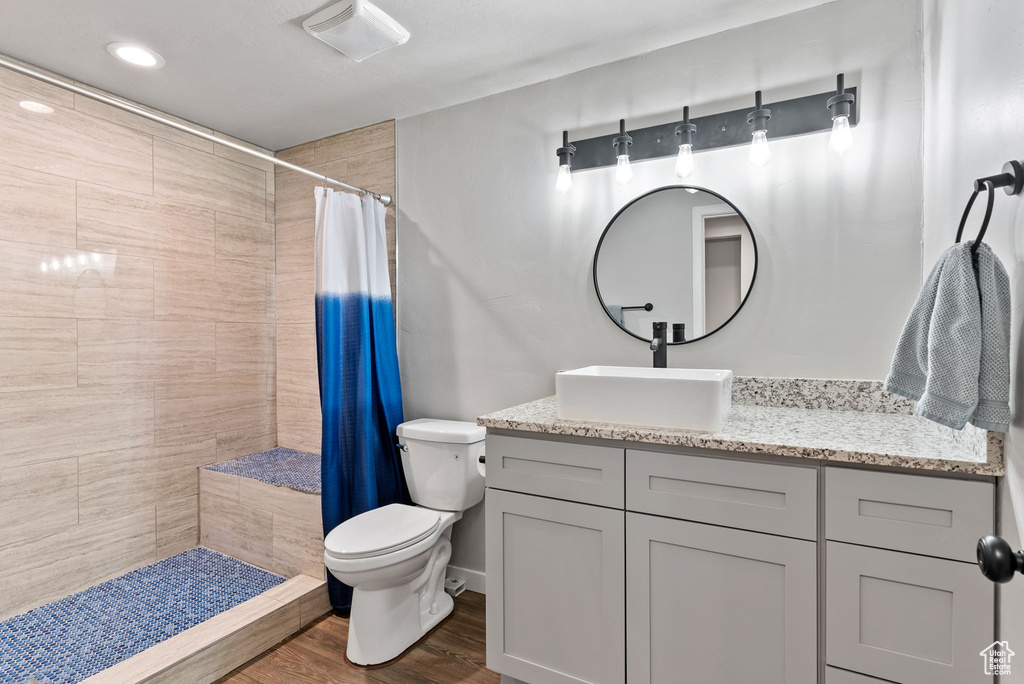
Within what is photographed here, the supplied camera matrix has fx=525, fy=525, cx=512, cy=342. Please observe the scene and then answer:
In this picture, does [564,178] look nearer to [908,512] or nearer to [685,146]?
[685,146]

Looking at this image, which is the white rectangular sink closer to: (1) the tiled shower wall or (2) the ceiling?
(2) the ceiling

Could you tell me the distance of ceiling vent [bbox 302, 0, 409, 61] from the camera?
1.71m

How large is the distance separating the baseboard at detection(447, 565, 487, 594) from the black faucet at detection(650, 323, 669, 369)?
127 cm

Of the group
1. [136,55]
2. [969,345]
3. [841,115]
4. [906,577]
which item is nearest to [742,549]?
[906,577]

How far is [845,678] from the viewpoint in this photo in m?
1.24

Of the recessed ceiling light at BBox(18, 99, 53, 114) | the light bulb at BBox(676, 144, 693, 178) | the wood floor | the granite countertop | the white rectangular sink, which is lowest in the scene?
the wood floor

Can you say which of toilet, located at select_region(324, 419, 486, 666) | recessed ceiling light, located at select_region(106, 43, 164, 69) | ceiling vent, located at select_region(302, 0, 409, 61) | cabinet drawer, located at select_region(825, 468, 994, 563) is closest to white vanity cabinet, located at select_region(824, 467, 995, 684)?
cabinet drawer, located at select_region(825, 468, 994, 563)

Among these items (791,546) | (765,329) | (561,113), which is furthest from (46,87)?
(791,546)

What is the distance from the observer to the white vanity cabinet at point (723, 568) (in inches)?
45.5

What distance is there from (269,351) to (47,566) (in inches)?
52.7

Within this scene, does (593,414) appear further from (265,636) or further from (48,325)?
(48,325)

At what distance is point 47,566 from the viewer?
215 centimetres

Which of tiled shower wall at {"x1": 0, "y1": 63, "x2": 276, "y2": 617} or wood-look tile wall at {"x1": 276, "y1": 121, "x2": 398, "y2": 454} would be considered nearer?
tiled shower wall at {"x1": 0, "y1": 63, "x2": 276, "y2": 617}

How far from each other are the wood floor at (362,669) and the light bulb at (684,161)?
1884mm
